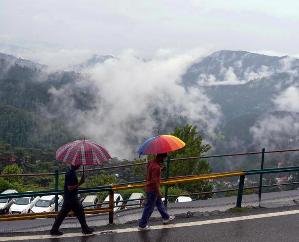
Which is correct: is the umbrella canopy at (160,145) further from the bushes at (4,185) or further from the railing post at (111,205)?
the bushes at (4,185)

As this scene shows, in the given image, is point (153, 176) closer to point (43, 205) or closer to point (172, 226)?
point (172, 226)

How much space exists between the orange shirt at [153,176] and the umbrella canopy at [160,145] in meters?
0.29

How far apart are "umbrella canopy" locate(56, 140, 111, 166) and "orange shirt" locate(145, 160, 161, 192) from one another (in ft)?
3.13

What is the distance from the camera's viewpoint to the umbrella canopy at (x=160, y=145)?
805 centimetres

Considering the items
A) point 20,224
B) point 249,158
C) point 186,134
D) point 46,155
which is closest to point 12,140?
point 46,155

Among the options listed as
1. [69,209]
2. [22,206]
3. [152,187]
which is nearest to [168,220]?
[152,187]

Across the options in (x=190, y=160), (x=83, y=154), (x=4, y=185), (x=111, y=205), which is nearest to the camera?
(x=83, y=154)

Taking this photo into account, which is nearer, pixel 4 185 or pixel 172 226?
pixel 172 226

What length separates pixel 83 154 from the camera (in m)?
7.61

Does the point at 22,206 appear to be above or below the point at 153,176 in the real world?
below

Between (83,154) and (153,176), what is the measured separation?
144cm

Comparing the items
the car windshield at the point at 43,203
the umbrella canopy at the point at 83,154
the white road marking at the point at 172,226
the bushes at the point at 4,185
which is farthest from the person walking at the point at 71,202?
the bushes at the point at 4,185

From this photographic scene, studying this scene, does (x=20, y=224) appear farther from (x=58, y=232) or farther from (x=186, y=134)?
(x=186, y=134)

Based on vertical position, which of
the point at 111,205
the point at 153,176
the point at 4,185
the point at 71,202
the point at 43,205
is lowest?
the point at 43,205
